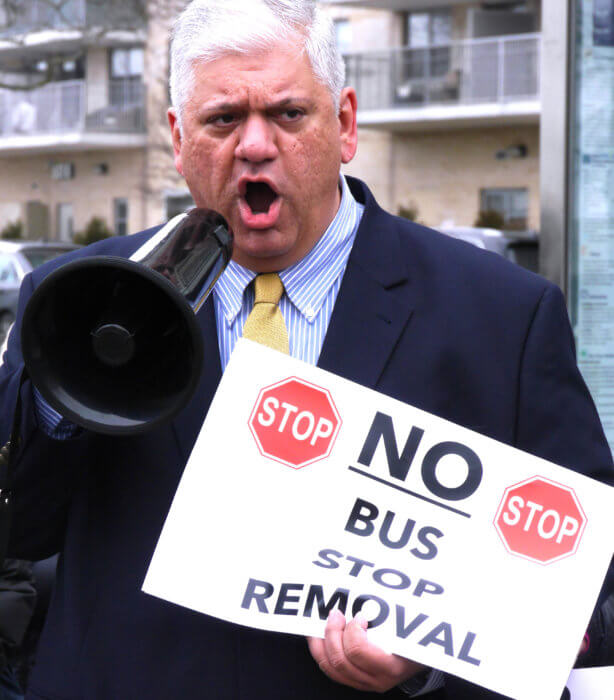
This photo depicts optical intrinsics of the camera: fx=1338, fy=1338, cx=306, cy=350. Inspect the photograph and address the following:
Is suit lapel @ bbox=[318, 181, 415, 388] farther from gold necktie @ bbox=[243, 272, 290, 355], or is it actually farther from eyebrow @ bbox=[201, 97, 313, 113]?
eyebrow @ bbox=[201, 97, 313, 113]

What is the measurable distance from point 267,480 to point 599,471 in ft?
1.82

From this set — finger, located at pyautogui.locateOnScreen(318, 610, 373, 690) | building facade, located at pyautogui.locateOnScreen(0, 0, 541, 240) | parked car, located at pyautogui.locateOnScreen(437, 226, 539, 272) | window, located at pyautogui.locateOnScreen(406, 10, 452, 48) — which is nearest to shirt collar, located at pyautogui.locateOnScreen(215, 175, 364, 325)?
finger, located at pyautogui.locateOnScreen(318, 610, 373, 690)

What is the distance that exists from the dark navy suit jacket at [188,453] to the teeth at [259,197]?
21 centimetres

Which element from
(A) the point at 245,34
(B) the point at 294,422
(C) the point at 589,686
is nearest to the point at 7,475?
(B) the point at 294,422

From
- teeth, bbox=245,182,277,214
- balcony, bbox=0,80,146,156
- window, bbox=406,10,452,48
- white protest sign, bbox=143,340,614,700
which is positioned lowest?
white protest sign, bbox=143,340,614,700

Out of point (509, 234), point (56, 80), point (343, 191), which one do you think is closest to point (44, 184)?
point (56, 80)

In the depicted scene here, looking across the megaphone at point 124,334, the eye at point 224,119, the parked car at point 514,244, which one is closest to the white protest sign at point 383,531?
the megaphone at point 124,334

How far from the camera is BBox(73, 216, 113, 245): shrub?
102 feet

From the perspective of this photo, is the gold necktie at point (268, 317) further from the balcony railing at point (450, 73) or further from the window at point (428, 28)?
the window at point (428, 28)

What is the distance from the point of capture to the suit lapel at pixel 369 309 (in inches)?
86.6

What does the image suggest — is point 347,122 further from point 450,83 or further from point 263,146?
point 450,83

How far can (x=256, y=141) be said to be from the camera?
2127 mm

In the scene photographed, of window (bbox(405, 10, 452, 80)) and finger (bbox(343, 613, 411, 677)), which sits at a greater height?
window (bbox(405, 10, 452, 80))

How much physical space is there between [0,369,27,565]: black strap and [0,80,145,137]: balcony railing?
29.8 m
